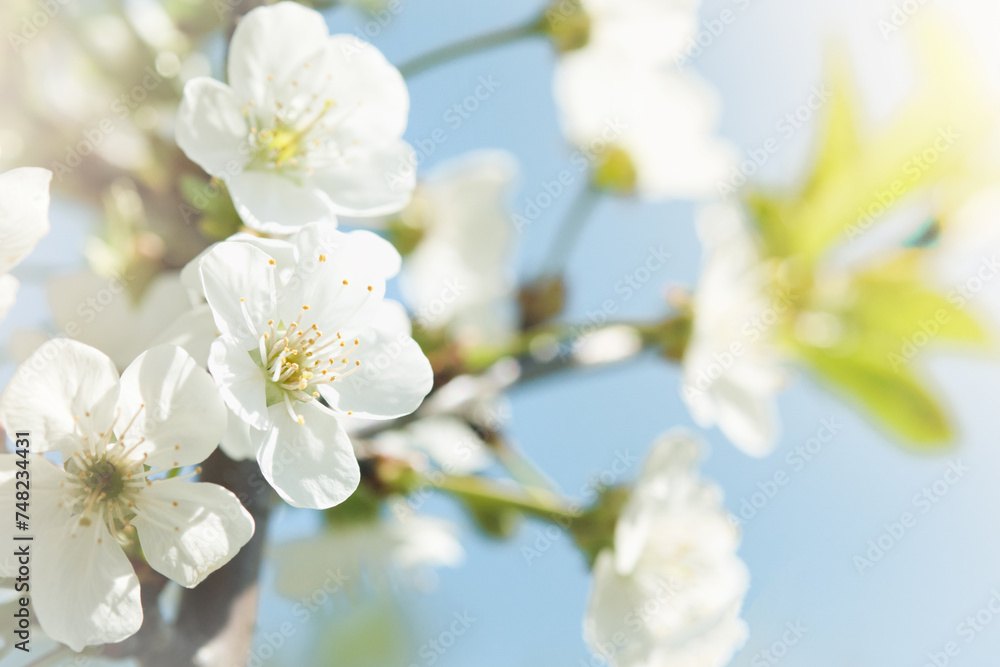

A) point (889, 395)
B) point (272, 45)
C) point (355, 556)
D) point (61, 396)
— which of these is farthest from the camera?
point (889, 395)

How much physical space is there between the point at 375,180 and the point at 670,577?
1.65 feet

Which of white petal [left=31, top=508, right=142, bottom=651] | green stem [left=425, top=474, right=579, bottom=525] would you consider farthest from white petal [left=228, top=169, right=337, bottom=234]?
green stem [left=425, top=474, right=579, bottom=525]

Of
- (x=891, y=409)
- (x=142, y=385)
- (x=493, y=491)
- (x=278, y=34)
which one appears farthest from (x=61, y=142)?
(x=891, y=409)

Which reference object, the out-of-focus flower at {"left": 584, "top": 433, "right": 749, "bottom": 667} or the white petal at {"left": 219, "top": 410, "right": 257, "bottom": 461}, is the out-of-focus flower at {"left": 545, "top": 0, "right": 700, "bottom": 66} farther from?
the white petal at {"left": 219, "top": 410, "right": 257, "bottom": 461}

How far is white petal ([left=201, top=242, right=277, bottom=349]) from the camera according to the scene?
0.45m

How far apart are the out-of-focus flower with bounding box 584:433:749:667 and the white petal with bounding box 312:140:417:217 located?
1.21 ft

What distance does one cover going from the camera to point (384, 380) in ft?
1.70

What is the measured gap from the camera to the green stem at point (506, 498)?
0.80 metres

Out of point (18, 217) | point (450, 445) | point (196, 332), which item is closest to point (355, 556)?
point (450, 445)

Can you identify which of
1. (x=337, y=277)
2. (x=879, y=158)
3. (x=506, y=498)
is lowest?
(x=506, y=498)

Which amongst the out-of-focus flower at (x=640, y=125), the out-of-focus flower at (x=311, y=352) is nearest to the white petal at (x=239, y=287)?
the out-of-focus flower at (x=311, y=352)

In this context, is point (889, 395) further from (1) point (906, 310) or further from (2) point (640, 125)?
(2) point (640, 125)

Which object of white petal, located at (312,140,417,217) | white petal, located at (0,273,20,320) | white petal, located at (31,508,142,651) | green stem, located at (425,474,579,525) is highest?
white petal, located at (0,273,20,320)

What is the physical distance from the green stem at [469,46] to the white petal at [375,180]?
13 cm
